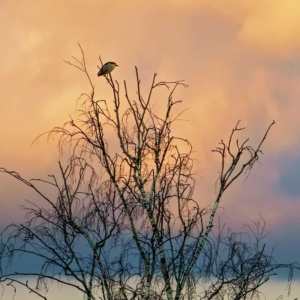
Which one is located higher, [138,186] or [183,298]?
[138,186]

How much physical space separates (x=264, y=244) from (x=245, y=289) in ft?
2.63

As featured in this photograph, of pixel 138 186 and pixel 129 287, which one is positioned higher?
pixel 138 186

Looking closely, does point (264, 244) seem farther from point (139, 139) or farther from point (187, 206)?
point (139, 139)

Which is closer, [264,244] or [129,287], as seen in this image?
[129,287]

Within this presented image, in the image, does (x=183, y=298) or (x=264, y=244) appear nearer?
(x=183, y=298)

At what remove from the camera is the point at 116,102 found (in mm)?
10695

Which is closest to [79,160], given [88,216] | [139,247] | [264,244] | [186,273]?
[88,216]

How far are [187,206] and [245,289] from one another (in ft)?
5.20

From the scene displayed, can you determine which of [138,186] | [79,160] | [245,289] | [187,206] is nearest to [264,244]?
[245,289]

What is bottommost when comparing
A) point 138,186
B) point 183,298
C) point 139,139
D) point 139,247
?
point 183,298

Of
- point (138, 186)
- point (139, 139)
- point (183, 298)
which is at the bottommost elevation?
point (183, 298)

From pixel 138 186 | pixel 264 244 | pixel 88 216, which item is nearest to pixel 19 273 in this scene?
pixel 88 216

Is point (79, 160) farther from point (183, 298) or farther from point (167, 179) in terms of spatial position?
point (183, 298)

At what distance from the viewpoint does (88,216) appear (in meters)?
10.5
